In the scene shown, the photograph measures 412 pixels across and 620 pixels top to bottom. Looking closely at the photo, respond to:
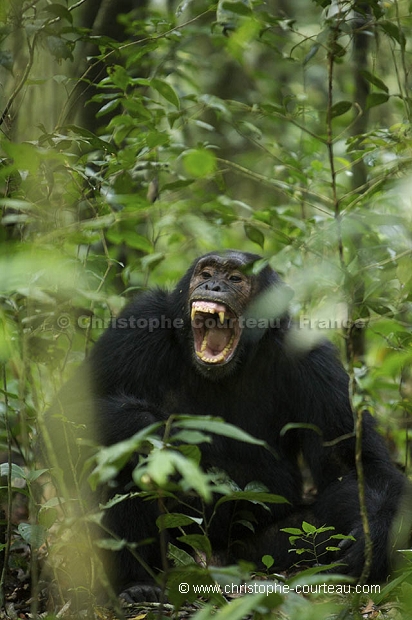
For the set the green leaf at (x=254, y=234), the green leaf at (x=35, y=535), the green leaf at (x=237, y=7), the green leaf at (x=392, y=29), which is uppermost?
the green leaf at (x=237, y=7)

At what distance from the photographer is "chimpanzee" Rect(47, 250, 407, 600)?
600 cm

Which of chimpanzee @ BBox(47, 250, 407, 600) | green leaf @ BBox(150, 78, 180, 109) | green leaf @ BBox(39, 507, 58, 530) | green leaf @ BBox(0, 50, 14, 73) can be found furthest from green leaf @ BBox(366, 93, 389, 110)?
green leaf @ BBox(39, 507, 58, 530)

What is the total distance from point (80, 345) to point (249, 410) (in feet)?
6.17

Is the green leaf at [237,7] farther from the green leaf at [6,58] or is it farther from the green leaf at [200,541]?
the green leaf at [200,541]

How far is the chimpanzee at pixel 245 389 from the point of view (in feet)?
19.7

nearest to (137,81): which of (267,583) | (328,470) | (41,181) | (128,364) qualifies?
(41,181)

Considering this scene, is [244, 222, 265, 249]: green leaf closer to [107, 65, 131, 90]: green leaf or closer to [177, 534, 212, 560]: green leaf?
[107, 65, 131, 90]: green leaf

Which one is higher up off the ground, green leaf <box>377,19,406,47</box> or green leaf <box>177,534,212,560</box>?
green leaf <box>377,19,406,47</box>

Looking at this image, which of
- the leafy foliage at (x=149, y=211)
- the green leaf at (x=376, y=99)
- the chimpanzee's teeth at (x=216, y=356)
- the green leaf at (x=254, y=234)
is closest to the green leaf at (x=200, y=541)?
the leafy foliage at (x=149, y=211)

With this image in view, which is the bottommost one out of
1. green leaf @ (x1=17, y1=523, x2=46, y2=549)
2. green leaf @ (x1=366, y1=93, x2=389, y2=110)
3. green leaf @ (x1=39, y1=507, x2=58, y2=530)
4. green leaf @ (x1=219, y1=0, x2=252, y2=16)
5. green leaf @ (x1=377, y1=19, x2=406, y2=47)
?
green leaf @ (x1=17, y1=523, x2=46, y2=549)

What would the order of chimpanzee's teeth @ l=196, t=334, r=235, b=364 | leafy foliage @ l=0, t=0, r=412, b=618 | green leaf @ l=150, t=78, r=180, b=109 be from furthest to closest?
chimpanzee's teeth @ l=196, t=334, r=235, b=364 < green leaf @ l=150, t=78, r=180, b=109 < leafy foliage @ l=0, t=0, r=412, b=618

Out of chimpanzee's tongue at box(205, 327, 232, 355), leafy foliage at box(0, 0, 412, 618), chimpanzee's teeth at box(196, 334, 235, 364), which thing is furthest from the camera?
chimpanzee's tongue at box(205, 327, 232, 355)

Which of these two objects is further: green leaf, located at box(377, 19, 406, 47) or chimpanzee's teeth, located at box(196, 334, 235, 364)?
chimpanzee's teeth, located at box(196, 334, 235, 364)

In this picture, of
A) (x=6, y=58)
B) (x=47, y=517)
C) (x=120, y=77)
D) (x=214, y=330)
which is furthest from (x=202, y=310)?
(x=6, y=58)
